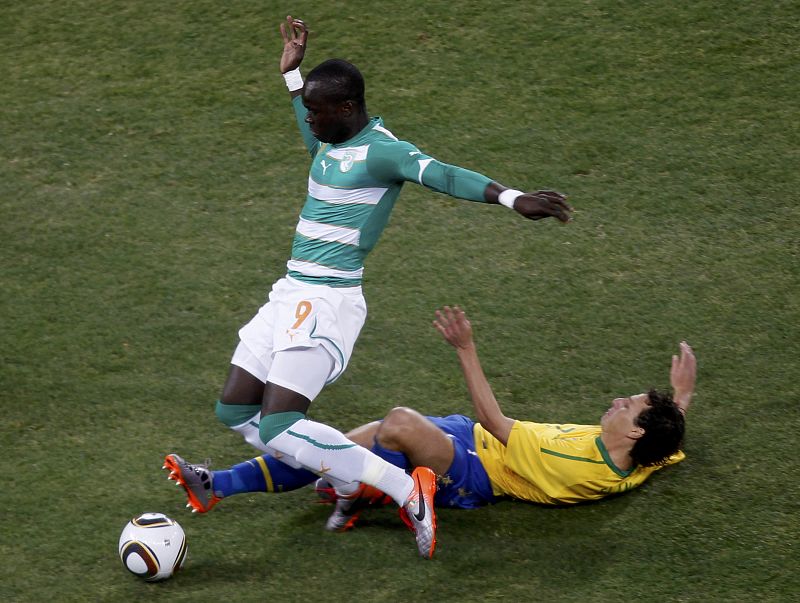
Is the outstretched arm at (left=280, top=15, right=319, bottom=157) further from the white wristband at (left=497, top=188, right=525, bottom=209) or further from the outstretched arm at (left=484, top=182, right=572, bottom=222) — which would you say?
the outstretched arm at (left=484, top=182, right=572, bottom=222)

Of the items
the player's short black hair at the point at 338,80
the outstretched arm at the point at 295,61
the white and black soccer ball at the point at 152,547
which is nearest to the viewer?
the white and black soccer ball at the point at 152,547

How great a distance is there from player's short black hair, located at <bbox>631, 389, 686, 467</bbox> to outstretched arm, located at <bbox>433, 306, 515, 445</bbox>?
0.58 m

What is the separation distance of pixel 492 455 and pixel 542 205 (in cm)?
138

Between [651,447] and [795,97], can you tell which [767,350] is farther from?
[795,97]

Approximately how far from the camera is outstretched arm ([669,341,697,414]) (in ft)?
17.4

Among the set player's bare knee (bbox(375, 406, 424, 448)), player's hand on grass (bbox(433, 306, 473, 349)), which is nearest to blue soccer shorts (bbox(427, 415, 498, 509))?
player's bare knee (bbox(375, 406, 424, 448))

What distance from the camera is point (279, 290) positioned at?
16.5 ft

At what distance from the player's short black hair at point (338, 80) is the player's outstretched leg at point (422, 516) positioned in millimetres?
1670

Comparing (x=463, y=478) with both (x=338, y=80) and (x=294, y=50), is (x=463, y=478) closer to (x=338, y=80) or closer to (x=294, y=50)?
(x=338, y=80)

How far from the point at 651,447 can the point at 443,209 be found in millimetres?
2762

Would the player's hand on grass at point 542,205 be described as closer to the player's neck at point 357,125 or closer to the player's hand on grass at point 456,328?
the player's hand on grass at point 456,328

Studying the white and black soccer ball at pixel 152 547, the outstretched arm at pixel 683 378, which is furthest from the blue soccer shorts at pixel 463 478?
the white and black soccer ball at pixel 152 547

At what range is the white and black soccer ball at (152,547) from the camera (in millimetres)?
4625

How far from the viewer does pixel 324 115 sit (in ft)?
15.7
